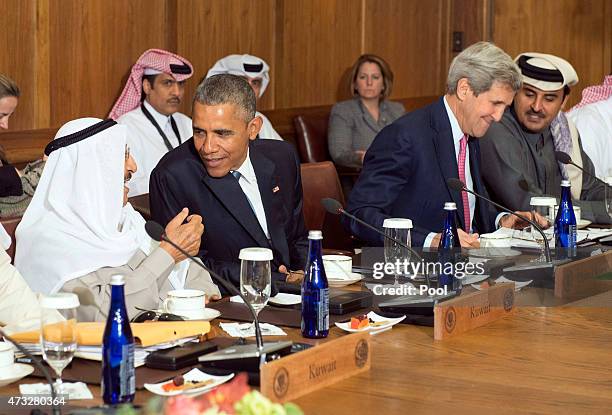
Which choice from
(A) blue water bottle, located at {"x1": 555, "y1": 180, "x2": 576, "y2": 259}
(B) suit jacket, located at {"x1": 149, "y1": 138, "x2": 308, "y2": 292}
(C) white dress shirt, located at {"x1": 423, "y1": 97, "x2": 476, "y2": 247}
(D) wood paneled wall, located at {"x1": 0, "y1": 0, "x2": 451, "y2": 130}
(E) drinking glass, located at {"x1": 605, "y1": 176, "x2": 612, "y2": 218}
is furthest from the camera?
(D) wood paneled wall, located at {"x1": 0, "y1": 0, "x2": 451, "y2": 130}

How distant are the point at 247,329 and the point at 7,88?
2.38 meters

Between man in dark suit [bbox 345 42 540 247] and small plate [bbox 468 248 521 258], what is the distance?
26.4 inches

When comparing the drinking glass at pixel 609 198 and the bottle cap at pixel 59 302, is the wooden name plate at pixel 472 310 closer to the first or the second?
the bottle cap at pixel 59 302

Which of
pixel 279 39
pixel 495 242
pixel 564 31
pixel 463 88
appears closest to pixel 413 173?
pixel 463 88

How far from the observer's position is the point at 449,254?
311cm

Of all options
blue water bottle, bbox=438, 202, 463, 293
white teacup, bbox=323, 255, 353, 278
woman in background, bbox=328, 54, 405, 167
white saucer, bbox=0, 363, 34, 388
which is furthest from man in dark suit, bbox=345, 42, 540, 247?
woman in background, bbox=328, 54, 405, 167

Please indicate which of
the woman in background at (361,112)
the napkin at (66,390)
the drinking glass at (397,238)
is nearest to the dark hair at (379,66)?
the woman in background at (361,112)

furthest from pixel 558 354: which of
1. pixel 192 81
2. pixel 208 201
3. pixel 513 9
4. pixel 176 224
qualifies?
pixel 513 9

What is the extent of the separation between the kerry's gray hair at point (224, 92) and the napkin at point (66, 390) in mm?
1495

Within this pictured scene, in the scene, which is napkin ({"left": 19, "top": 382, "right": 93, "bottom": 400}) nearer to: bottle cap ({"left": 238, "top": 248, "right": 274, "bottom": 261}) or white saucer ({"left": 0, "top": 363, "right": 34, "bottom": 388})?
white saucer ({"left": 0, "top": 363, "right": 34, "bottom": 388})

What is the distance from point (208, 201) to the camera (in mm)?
3666

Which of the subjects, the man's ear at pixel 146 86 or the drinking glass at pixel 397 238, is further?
the man's ear at pixel 146 86

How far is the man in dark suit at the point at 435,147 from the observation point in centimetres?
402

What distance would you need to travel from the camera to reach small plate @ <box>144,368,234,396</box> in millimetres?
2188
